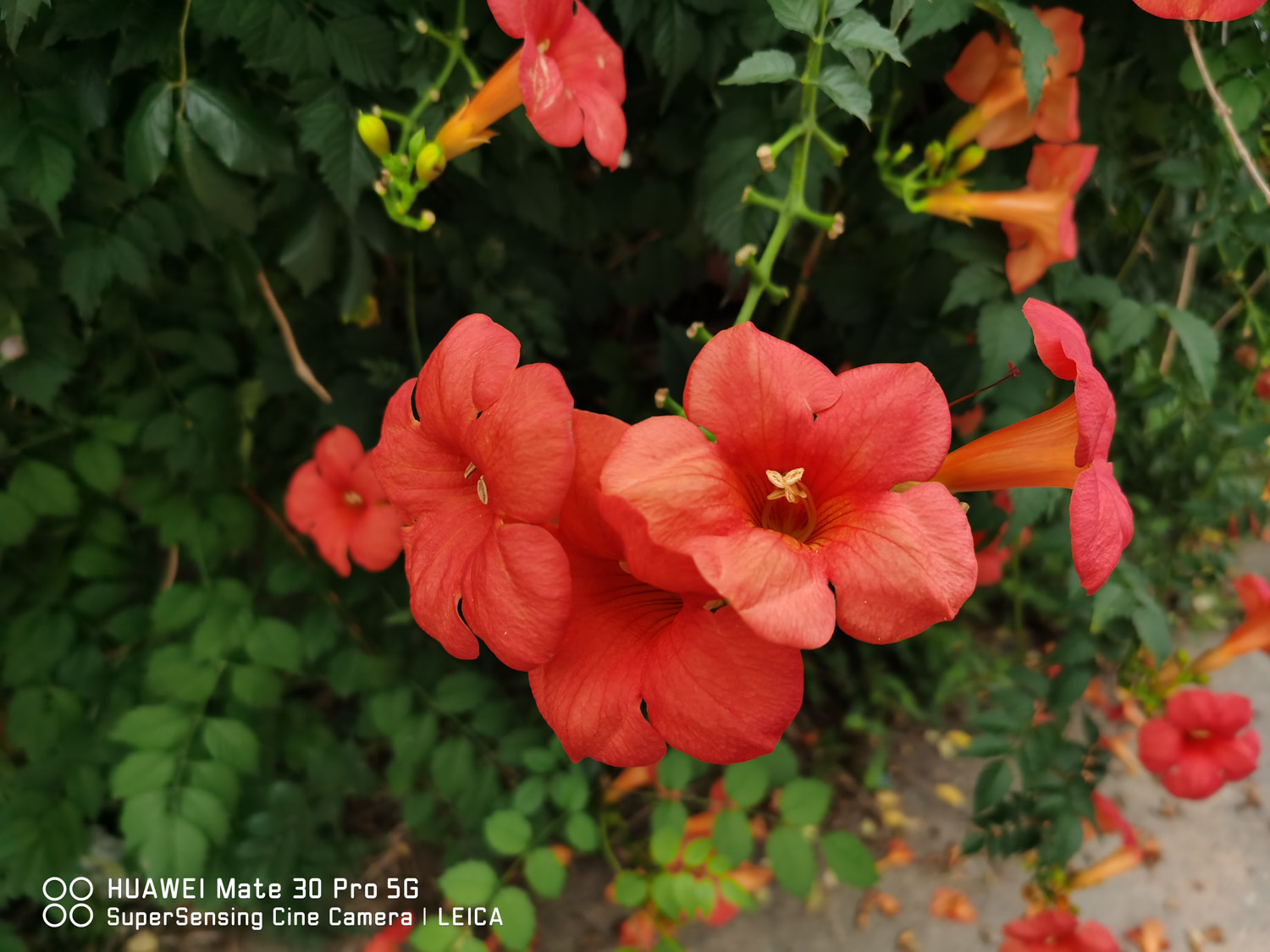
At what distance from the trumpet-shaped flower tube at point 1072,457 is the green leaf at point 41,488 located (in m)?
1.92

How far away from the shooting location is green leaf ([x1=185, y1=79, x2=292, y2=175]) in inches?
48.3

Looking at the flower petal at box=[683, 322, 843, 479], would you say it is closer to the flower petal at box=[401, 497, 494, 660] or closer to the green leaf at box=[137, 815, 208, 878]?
the flower petal at box=[401, 497, 494, 660]

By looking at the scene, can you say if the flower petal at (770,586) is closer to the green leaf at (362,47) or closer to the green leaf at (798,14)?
the green leaf at (798,14)

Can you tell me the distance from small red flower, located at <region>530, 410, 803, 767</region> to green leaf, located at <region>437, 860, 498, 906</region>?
104cm

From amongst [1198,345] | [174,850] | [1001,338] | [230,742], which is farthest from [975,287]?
[174,850]

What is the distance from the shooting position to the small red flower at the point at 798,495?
64cm

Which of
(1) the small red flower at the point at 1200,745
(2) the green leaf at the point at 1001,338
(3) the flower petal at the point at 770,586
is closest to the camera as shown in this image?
(3) the flower petal at the point at 770,586

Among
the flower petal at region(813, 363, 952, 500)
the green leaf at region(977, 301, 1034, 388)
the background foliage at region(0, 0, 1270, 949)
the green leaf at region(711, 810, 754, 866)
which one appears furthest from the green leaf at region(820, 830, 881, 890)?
the flower petal at region(813, 363, 952, 500)

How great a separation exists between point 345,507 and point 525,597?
46.9 inches

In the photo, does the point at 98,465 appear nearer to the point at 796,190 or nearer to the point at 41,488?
the point at 41,488

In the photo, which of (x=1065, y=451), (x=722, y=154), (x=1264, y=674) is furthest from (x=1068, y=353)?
(x=1264, y=674)

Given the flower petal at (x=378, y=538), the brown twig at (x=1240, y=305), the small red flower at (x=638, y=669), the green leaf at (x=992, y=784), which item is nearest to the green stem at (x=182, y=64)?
the flower petal at (x=378, y=538)

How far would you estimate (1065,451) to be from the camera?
2.73 ft

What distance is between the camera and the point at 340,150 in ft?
4.19
